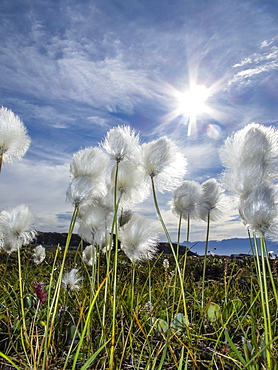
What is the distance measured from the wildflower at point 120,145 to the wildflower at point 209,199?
1112 millimetres

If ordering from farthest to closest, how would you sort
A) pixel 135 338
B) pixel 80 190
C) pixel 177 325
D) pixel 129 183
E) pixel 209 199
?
pixel 209 199, pixel 129 183, pixel 177 325, pixel 135 338, pixel 80 190

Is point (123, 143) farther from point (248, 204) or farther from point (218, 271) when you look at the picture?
point (218, 271)

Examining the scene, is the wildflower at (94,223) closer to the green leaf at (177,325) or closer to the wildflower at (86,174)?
the wildflower at (86,174)

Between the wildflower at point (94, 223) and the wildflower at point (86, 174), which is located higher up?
the wildflower at point (86, 174)

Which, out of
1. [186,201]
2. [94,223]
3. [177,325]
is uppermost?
[186,201]

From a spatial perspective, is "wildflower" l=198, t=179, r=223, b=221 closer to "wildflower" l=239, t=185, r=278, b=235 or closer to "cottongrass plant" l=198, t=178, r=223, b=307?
"cottongrass plant" l=198, t=178, r=223, b=307

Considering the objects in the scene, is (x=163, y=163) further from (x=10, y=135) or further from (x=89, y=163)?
(x=10, y=135)

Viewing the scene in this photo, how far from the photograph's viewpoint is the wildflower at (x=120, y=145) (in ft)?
9.33

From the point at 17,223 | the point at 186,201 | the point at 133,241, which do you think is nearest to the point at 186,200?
the point at 186,201

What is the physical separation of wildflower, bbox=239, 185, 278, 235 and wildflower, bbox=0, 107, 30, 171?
2.05m

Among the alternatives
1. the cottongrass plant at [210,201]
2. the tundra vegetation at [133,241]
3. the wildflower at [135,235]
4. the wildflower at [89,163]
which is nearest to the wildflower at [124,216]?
the tundra vegetation at [133,241]

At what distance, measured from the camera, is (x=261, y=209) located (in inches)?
86.7

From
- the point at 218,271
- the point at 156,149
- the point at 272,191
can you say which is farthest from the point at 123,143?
the point at 218,271

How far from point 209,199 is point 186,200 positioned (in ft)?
1.32
